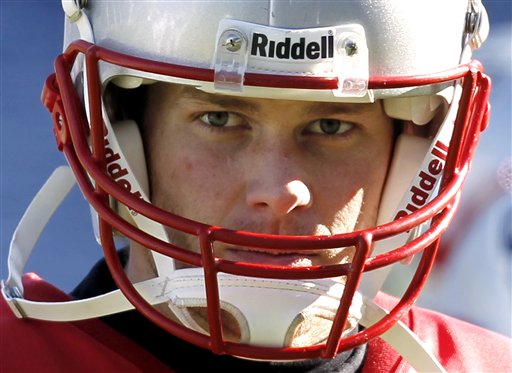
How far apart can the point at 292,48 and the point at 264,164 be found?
0.60ft

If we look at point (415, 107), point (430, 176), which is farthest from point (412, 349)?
point (415, 107)

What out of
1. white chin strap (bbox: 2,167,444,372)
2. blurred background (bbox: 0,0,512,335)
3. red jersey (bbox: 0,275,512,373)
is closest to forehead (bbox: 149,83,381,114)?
white chin strap (bbox: 2,167,444,372)

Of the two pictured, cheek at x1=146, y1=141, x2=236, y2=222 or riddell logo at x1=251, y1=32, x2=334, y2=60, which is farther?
cheek at x1=146, y1=141, x2=236, y2=222

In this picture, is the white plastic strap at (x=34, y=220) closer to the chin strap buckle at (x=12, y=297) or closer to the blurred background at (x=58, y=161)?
the chin strap buckle at (x=12, y=297)

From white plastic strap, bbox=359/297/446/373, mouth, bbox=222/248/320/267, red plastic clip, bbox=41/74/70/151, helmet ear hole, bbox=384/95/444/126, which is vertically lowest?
white plastic strap, bbox=359/297/446/373

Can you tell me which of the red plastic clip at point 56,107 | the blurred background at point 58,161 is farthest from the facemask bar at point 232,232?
the blurred background at point 58,161

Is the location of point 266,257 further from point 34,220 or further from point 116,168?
point 34,220

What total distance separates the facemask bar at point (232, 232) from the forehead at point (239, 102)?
117mm

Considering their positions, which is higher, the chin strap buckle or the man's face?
the man's face

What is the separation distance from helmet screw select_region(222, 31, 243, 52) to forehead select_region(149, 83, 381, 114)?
0.38 feet

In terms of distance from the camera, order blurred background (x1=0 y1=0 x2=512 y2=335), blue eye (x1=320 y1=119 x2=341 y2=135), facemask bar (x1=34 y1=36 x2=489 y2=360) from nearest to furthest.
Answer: facemask bar (x1=34 y1=36 x2=489 y2=360) < blue eye (x1=320 y1=119 x2=341 y2=135) < blurred background (x1=0 y1=0 x2=512 y2=335)

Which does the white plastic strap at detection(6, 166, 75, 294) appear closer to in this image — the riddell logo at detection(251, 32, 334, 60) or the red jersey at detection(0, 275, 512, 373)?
the red jersey at detection(0, 275, 512, 373)

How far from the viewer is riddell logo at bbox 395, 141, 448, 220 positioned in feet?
6.07

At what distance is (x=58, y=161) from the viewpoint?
2504 millimetres
